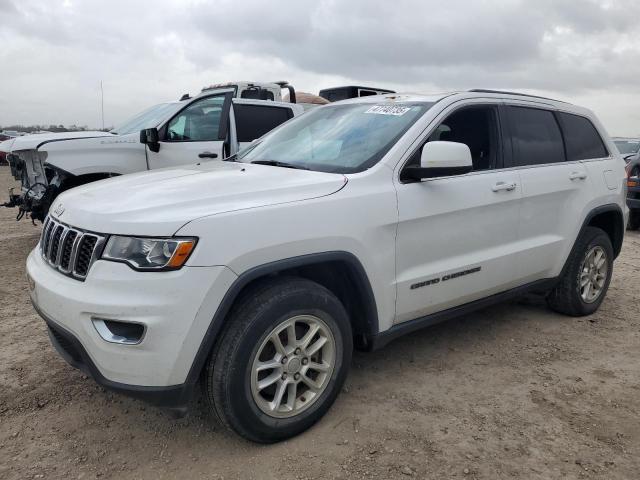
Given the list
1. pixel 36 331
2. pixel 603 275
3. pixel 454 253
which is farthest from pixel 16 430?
pixel 603 275

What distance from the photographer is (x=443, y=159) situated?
2965 mm

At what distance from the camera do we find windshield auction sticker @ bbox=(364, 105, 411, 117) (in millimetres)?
3432

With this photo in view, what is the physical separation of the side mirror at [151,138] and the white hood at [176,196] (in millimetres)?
3757

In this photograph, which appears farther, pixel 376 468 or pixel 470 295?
pixel 470 295

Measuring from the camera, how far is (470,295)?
3547 millimetres

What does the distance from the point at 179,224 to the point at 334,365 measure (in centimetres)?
113

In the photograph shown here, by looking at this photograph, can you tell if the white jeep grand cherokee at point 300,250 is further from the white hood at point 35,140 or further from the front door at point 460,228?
the white hood at point 35,140

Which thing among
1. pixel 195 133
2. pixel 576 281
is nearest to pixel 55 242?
pixel 576 281

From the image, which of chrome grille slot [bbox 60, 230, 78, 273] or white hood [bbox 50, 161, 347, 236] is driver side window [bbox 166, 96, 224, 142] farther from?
chrome grille slot [bbox 60, 230, 78, 273]

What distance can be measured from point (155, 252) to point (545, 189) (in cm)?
288

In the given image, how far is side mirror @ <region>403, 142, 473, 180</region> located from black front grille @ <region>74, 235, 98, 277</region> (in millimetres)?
1716

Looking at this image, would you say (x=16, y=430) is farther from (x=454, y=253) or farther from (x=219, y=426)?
(x=454, y=253)

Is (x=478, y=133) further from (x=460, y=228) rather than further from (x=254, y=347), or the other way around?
(x=254, y=347)

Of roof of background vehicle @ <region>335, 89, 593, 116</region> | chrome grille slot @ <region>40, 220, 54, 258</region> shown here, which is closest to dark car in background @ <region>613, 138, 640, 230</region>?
roof of background vehicle @ <region>335, 89, 593, 116</region>
